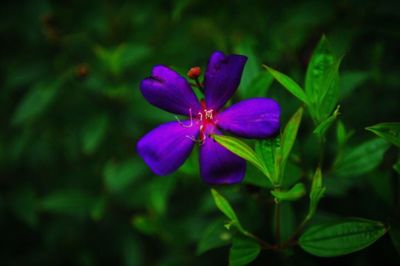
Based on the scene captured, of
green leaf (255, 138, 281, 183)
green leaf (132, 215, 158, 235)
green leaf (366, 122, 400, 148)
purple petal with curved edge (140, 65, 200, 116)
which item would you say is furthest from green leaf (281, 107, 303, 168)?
green leaf (132, 215, 158, 235)

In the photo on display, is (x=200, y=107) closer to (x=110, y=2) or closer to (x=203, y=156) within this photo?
(x=203, y=156)

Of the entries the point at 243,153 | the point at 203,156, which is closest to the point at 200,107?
the point at 203,156

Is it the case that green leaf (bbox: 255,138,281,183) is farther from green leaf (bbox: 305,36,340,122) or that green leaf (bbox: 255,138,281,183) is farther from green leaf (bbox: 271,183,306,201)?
green leaf (bbox: 305,36,340,122)

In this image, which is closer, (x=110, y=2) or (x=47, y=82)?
(x=47, y=82)

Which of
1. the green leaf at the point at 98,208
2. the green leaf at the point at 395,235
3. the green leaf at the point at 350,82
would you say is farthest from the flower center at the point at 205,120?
the green leaf at the point at 98,208

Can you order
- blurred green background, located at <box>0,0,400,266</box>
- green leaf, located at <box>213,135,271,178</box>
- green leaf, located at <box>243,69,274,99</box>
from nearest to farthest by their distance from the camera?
1. green leaf, located at <box>213,135,271,178</box>
2. green leaf, located at <box>243,69,274,99</box>
3. blurred green background, located at <box>0,0,400,266</box>

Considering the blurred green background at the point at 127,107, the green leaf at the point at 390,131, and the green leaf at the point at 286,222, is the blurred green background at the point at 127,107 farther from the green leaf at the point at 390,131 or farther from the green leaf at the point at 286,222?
the green leaf at the point at 390,131
